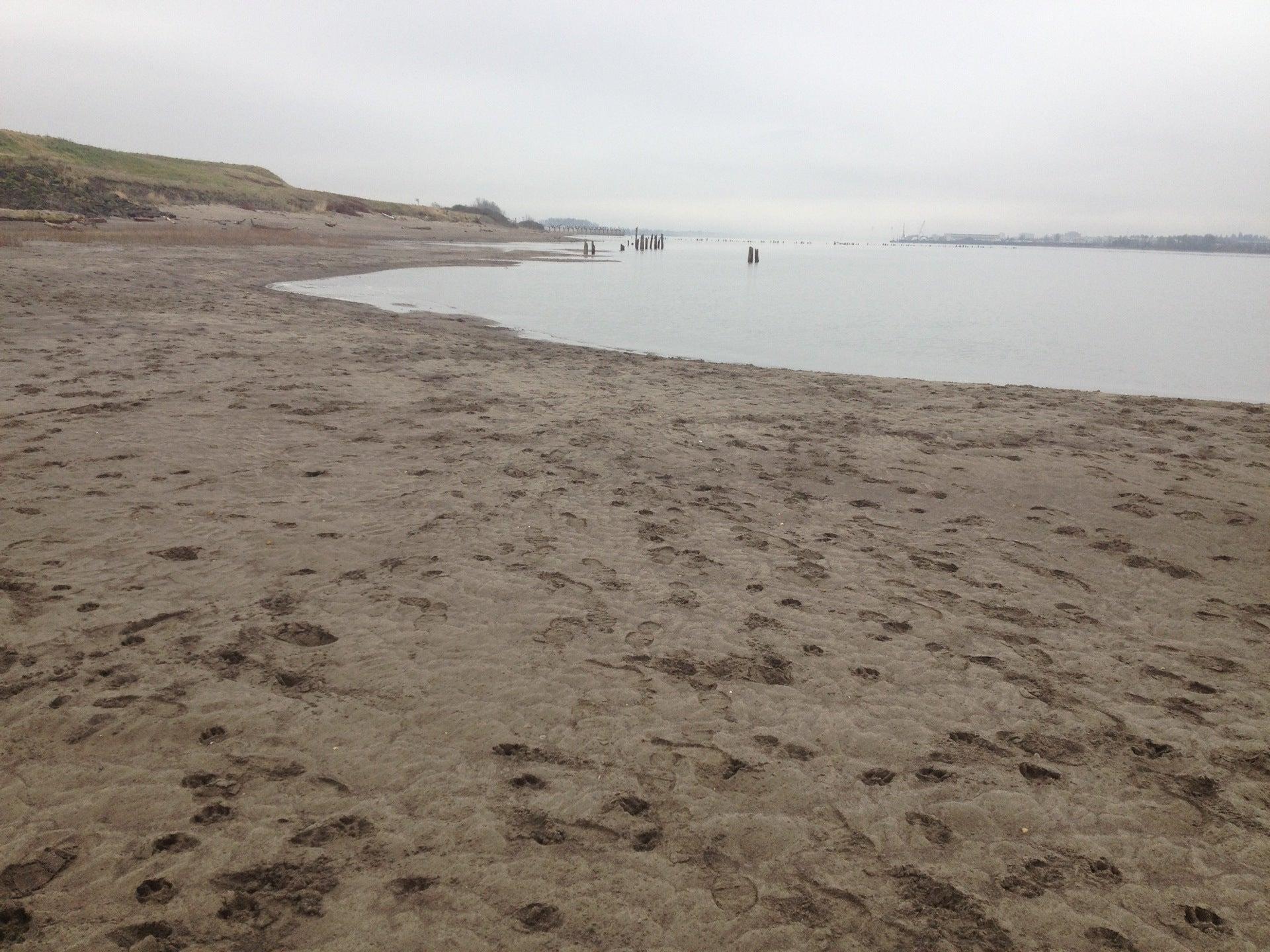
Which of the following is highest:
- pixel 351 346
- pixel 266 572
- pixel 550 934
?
pixel 351 346

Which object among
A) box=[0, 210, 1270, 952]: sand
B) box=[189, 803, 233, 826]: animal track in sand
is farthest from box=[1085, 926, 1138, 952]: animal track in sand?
box=[189, 803, 233, 826]: animal track in sand

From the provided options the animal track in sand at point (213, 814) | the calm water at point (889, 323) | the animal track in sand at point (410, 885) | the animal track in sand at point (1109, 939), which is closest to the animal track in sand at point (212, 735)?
the animal track in sand at point (213, 814)

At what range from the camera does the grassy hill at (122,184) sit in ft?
131

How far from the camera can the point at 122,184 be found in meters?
47.0

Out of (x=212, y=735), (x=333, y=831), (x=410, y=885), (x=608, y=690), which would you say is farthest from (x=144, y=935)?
(x=608, y=690)

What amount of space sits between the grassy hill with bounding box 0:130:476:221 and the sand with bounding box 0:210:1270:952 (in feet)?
138

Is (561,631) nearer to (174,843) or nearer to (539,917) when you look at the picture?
(539,917)

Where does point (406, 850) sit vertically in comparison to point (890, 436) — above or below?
below

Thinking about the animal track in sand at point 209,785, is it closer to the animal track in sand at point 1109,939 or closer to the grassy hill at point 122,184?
the animal track in sand at point 1109,939

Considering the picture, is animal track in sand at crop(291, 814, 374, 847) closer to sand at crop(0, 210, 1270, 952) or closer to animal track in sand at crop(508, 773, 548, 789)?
sand at crop(0, 210, 1270, 952)

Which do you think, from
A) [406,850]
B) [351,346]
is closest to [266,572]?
[406,850]

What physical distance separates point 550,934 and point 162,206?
2173 inches

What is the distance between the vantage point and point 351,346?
12.3m

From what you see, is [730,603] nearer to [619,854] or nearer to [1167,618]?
[619,854]
